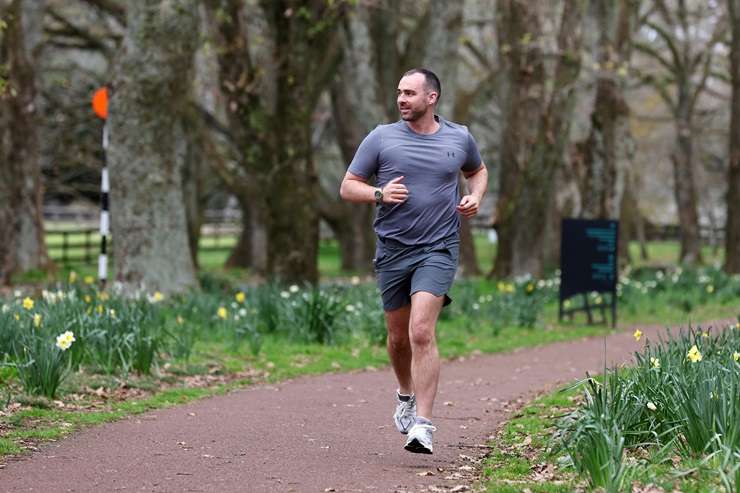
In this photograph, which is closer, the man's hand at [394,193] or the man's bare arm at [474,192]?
the man's hand at [394,193]

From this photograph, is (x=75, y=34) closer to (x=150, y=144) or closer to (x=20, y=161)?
(x=20, y=161)

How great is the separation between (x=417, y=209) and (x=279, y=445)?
1591 mm

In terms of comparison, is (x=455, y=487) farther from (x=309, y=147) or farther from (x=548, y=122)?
(x=548, y=122)

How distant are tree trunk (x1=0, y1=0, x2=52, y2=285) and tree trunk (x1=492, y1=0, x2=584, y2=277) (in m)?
8.43

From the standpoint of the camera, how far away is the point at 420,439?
21.5 feet

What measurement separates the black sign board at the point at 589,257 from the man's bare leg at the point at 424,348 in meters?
9.37

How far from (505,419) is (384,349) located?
428cm

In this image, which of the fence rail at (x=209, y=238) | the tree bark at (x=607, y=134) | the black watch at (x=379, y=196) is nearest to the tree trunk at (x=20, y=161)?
the fence rail at (x=209, y=238)

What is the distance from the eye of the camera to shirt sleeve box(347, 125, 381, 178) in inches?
274

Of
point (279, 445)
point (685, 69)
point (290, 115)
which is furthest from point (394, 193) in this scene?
point (685, 69)

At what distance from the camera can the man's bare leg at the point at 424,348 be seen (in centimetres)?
675

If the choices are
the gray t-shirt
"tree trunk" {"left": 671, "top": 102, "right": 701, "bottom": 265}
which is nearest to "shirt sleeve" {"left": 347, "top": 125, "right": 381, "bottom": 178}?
the gray t-shirt

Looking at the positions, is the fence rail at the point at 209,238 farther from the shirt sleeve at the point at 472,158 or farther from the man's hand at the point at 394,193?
the man's hand at the point at 394,193

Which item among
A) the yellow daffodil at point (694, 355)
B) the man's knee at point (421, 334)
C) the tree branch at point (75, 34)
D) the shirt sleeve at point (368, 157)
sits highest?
the tree branch at point (75, 34)
